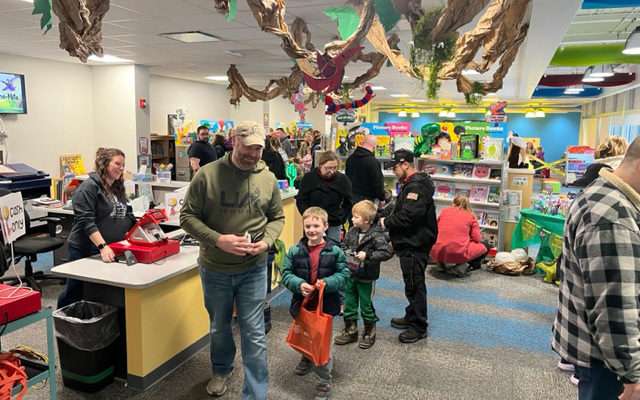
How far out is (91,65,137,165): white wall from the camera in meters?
8.97

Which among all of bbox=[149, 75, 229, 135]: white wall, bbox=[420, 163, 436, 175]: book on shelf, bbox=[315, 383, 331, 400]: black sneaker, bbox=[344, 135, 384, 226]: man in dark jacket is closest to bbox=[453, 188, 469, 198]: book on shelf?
bbox=[420, 163, 436, 175]: book on shelf

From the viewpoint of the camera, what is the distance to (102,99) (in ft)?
30.3

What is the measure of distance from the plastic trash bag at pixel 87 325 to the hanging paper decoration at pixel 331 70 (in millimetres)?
1963

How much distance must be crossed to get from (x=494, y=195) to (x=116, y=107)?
23.3 ft

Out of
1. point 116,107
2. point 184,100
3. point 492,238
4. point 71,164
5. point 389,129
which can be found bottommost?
point 492,238

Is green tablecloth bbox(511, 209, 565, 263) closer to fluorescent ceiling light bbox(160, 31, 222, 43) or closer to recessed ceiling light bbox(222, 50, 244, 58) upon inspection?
fluorescent ceiling light bbox(160, 31, 222, 43)

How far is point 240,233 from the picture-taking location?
104 inches

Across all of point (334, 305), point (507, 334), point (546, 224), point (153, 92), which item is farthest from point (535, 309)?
point (153, 92)

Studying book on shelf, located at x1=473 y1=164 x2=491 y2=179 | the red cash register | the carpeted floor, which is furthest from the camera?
book on shelf, located at x1=473 y1=164 x2=491 y2=179

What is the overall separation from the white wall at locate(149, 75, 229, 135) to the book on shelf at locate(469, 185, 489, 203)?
7764 mm

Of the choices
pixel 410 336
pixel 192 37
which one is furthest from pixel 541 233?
pixel 192 37

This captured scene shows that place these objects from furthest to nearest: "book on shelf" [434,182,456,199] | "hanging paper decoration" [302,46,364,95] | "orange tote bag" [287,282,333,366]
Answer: "book on shelf" [434,182,456,199] → "orange tote bag" [287,282,333,366] → "hanging paper decoration" [302,46,364,95]

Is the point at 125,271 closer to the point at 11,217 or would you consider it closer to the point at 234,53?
the point at 11,217

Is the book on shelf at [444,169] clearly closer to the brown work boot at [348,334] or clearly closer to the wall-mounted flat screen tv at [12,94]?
the brown work boot at [348,334]
